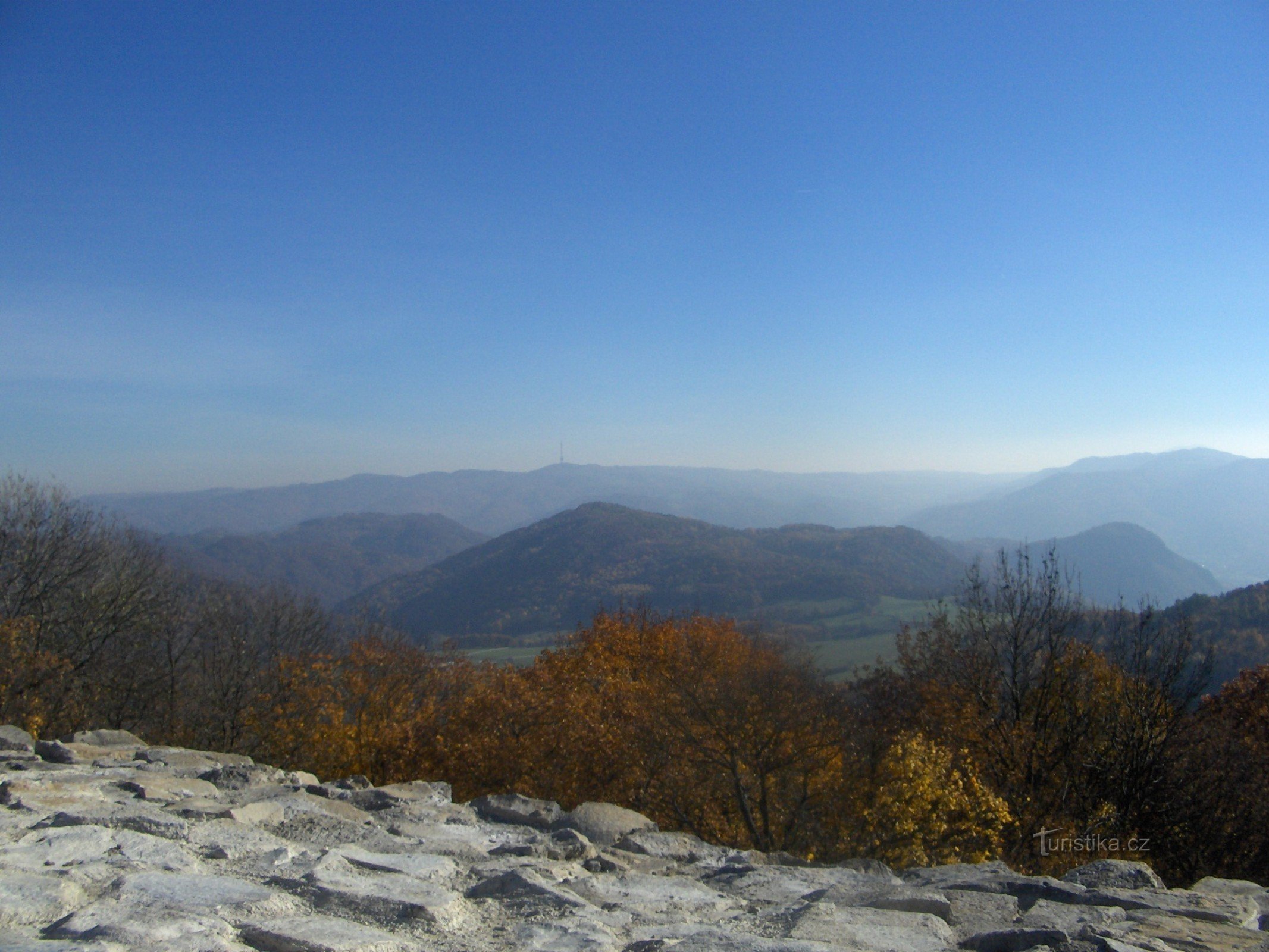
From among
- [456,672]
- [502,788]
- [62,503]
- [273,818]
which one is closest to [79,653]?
[62,503]

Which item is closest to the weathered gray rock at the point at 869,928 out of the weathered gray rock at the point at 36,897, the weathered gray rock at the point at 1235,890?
the weathered gray rock at the point at 1235,890

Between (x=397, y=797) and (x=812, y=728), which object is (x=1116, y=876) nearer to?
(x=397, y=797)

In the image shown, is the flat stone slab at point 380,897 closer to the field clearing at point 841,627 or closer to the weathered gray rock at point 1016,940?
the weathered gray rock at point 1016,940

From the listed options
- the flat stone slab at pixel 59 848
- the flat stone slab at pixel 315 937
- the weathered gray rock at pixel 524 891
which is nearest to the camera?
the flat stone slab at pixel 315 937

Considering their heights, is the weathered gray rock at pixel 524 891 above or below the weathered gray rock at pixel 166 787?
above

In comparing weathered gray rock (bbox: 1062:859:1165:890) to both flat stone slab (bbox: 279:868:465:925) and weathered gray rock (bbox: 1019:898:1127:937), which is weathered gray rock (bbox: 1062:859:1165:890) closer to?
weathered gray rock (bbox: 1019:898:1127:937)

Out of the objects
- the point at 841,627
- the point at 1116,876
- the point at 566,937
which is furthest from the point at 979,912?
the point at 841,627

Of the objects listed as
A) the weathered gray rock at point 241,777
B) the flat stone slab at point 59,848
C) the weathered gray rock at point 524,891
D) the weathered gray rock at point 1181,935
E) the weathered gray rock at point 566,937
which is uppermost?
the flat stone slab at point 59,848
